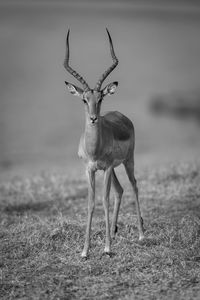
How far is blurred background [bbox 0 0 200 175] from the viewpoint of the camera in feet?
104

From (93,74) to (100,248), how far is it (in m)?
53.4

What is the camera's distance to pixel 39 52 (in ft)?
259

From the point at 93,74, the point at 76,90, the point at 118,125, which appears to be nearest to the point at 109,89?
the point at 76,90

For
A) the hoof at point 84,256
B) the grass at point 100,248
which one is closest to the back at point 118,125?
the grass at point 100,248

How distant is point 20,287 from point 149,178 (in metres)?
6.97

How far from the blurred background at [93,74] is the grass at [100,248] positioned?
19.7ft

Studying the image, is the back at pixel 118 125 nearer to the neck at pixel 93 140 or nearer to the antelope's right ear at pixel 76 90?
the neck at pixel 93 140

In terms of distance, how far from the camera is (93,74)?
203ft

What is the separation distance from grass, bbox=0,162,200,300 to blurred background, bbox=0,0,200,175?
601 cm

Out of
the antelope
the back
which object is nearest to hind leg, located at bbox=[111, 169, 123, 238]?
the antelope

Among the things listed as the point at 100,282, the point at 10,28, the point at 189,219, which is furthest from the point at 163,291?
the point at 10,28

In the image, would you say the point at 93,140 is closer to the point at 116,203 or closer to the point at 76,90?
the point at 76,90

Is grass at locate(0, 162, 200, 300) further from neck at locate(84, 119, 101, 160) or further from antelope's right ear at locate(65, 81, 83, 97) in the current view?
antelope's right ear at locate(65, 81, 83, 97)

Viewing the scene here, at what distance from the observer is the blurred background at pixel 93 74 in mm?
31703
